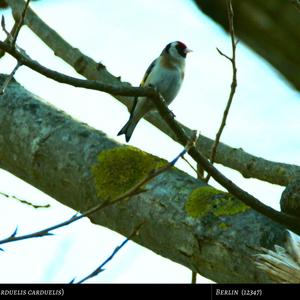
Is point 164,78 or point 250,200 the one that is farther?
point 164,78

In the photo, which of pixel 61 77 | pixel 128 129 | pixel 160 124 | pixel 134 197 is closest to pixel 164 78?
pixel 128 129

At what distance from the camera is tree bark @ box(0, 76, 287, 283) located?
3.17m

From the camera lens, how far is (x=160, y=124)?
4.76m

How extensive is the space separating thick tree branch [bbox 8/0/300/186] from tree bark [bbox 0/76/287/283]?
646 mm

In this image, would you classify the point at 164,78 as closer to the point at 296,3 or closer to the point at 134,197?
the point at 134,197

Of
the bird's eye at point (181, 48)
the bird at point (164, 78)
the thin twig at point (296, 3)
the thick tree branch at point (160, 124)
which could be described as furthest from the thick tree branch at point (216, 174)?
the bird's eye at point (181, 48)

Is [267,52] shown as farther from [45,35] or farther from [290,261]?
[45,35]

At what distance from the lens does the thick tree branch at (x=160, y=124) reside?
13.6ft

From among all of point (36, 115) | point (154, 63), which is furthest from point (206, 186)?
point (154, 63)

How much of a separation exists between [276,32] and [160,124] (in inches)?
65.3

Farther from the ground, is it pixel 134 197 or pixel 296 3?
pixel 296 3

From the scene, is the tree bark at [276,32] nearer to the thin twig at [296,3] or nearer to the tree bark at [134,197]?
the thin twig at [296,3]

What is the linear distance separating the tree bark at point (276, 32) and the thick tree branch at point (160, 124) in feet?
2.88
